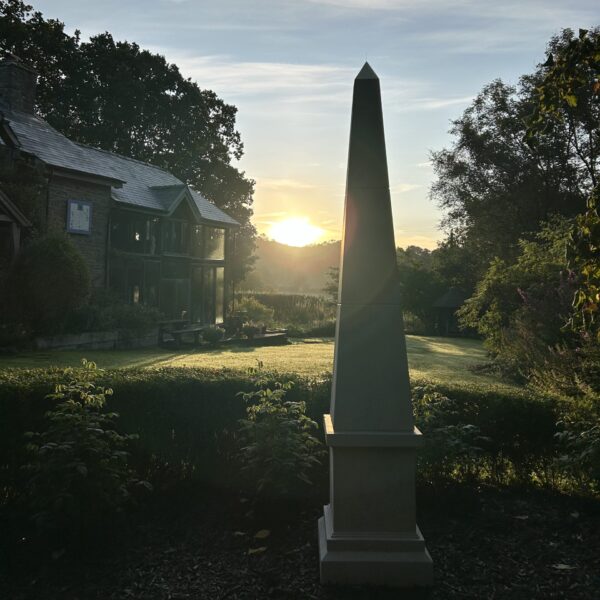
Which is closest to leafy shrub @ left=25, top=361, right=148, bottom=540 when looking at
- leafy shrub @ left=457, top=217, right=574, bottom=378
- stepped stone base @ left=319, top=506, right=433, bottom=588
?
stepped stone base @ left=319, top=506, right=433, bottom=588

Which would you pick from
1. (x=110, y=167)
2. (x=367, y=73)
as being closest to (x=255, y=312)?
(x=110, y=167)

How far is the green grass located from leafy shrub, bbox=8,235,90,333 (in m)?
1.60

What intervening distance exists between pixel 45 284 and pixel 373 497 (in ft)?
50.7

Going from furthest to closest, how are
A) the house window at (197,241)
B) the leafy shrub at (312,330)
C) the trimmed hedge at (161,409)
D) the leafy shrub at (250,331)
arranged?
the house window at (197,241) < the leafy shrub at (312,330) < the leafy shrub at (250,331) < the trimmed hedge at (161,409)

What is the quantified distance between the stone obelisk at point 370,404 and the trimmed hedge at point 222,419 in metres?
1.49

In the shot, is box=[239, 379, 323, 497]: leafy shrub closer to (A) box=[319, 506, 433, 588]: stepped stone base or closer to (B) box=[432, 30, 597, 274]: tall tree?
(A) box=[319, 506, 433, 588]: stepped stone base

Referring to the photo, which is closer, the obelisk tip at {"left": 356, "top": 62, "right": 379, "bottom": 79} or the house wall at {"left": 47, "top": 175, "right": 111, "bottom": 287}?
the obelisk tip at {"left": 356, "top": 62, "right": 379, "bottom": 79}

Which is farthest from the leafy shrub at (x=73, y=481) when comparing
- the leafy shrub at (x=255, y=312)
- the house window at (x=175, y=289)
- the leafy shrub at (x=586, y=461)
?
the leafy shrub at (x=255, y=312)

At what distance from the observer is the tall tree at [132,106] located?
3616cm

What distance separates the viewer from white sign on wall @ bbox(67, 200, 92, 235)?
71.1 feet

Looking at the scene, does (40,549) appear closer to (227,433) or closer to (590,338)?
(227,433)

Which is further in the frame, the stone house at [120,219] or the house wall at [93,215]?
the house wall at [93,215]

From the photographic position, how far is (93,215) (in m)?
22.8

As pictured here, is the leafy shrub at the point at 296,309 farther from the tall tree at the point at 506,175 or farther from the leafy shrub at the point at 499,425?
the leafy shrub at the point at 499,425
